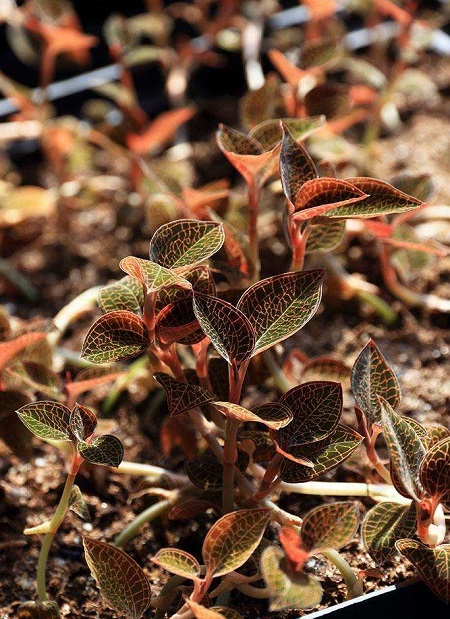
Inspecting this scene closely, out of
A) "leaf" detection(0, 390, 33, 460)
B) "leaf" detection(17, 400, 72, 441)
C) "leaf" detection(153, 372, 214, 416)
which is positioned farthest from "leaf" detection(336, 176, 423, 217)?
"leaf" detection(0, 390, 33, 460)

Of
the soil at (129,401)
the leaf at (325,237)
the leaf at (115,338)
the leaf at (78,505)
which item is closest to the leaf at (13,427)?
the soil at (129,401)

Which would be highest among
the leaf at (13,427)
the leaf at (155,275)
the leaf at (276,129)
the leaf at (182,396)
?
the leaf at (155,275)

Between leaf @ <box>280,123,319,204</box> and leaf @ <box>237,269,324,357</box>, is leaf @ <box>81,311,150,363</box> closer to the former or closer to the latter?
leaf @ <box>237,269,324,357</box>

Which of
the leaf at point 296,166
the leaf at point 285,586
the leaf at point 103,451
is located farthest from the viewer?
the leaf at point 296,166

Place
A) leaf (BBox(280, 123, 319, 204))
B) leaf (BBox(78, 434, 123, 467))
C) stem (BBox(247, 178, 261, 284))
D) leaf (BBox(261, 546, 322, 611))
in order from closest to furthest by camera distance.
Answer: leaf (BBox(261, 546, 322, 611)) < leaf (BBox(78, 434, 123, 467)) < leaf (BBox(280, 123, 319, 204)) < stem (BBox(247, 178, 261, 284))

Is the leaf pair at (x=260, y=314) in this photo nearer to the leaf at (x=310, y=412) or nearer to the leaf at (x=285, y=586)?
the leaf at (x=310, y=412)

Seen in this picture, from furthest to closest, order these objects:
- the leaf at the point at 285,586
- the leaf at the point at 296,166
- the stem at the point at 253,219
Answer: the stem at the point at 253,219 → the leaf at the point at 296,166 → the leaf at the point at 285,586

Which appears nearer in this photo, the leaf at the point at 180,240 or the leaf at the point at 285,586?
the leaf at the point at 285,586
